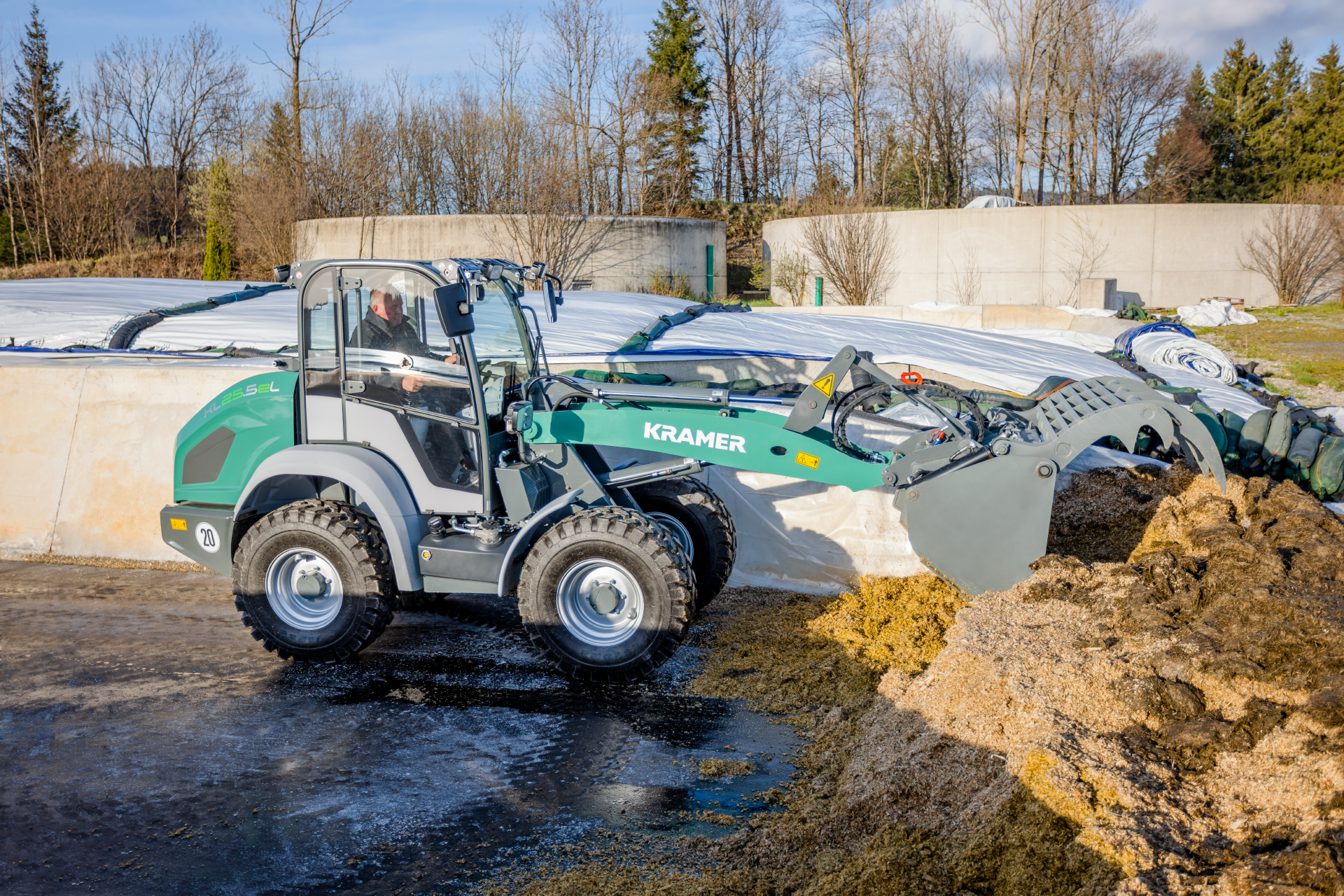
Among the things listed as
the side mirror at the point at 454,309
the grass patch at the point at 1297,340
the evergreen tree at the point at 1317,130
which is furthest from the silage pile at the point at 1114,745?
the evergreen tree at the point at 1317,130

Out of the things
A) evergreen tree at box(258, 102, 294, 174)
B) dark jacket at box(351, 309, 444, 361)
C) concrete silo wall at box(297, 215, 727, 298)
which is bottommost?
dark jacket at box(351, 309, 444, 361)

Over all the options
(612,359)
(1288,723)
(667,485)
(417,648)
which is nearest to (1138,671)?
(1288,723)

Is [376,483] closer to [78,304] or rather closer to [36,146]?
[78,304]

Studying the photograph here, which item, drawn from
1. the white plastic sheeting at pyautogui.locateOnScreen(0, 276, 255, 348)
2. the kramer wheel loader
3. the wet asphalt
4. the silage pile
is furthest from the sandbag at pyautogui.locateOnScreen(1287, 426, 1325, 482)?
the white plastic sheeting at pyautogui.locateOnScreen(0, 276, 255, 348)

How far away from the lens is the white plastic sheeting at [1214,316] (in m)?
21.2

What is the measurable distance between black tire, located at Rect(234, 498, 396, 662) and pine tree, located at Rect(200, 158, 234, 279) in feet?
78.8

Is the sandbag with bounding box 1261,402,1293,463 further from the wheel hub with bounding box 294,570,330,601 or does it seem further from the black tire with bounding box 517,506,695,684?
the wheel hub with bounding box 294,570,330,601

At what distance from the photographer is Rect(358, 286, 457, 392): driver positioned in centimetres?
544

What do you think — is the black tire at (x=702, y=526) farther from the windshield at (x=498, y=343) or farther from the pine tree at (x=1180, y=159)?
the pine tree at (x=1180, y=159)

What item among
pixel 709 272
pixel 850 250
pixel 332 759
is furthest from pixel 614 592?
pixel 709 272

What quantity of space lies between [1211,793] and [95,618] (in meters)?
6.38

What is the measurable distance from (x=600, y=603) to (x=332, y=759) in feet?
4.95

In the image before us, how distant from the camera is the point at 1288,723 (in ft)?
12.3

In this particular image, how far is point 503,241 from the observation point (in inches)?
933
